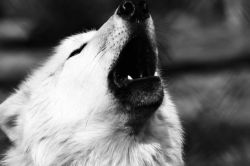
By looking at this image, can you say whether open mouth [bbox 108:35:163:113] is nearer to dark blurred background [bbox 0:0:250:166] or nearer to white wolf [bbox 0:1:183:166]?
white wolf [bbox 0:1:183:166]

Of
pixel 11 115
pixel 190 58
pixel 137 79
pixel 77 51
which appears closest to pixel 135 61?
pixel 137 79

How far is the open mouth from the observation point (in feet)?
9.04

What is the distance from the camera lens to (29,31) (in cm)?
566

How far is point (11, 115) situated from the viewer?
3213mm

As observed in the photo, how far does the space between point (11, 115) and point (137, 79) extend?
0.90 metres

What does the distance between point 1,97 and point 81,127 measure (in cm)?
283

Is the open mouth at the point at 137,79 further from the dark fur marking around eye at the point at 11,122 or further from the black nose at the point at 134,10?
the dark fur marking around eye at the point at 11,122

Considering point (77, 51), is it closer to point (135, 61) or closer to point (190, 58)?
point (135, 61)

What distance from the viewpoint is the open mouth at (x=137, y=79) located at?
2.75 m

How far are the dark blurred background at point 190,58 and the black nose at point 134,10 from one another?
238 cm

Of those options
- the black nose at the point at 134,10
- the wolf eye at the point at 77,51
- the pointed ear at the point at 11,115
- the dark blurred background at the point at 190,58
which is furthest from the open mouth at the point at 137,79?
the dark blurred background at the point at 190,58

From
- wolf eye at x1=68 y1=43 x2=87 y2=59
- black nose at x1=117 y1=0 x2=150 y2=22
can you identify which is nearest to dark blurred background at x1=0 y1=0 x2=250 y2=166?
wolf eye at x1=68 y1=43 x2=87 y2=59

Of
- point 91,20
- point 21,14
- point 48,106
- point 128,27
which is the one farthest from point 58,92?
point 21,14

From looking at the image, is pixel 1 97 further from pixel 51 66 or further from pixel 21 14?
pixel 51 66
